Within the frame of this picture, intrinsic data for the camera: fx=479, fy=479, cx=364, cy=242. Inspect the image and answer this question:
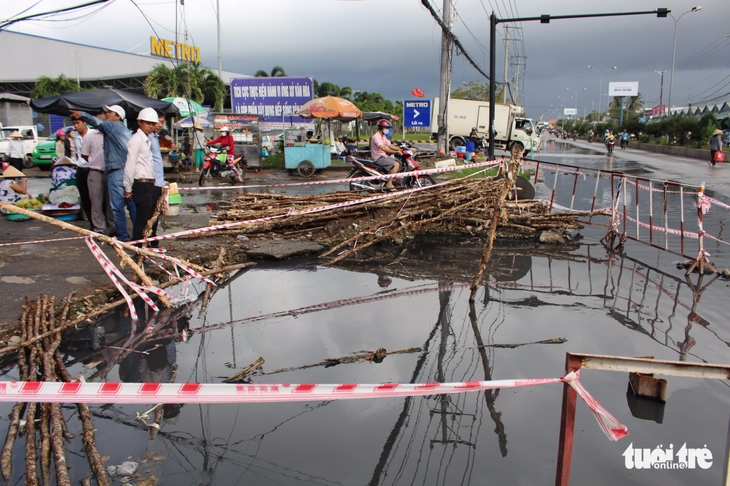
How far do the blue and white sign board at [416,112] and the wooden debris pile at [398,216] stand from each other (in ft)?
44.9

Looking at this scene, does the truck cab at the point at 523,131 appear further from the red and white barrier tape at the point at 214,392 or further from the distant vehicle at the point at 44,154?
the red and white barrier tape at the point at 214,392

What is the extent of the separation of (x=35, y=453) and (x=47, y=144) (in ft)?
72.9

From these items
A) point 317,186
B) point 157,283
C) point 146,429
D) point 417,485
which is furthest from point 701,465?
point 317,186

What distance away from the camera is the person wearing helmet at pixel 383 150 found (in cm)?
1001

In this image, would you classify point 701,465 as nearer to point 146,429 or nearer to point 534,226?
point 146,429

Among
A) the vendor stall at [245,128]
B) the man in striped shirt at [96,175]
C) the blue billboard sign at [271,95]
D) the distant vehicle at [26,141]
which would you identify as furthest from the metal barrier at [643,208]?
the distant vehicle at [26,141]

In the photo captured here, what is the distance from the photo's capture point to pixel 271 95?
25766 mm

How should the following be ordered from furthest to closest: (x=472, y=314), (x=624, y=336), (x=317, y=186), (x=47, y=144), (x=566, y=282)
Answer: (x=47, y=144) → (x=317, y=186) → (x=566, y=282) → (x=472, y=314) → (x=624, y=336)

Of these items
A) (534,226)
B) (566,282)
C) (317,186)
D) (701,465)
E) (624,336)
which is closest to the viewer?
(701,465)

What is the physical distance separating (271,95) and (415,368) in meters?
24.3

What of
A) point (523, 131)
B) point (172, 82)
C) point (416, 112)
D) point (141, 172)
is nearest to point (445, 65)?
point (416, 112)

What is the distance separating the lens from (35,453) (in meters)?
2.61

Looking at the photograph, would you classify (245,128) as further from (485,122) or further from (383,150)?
(485,122)

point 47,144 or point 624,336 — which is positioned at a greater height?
point 47,144
